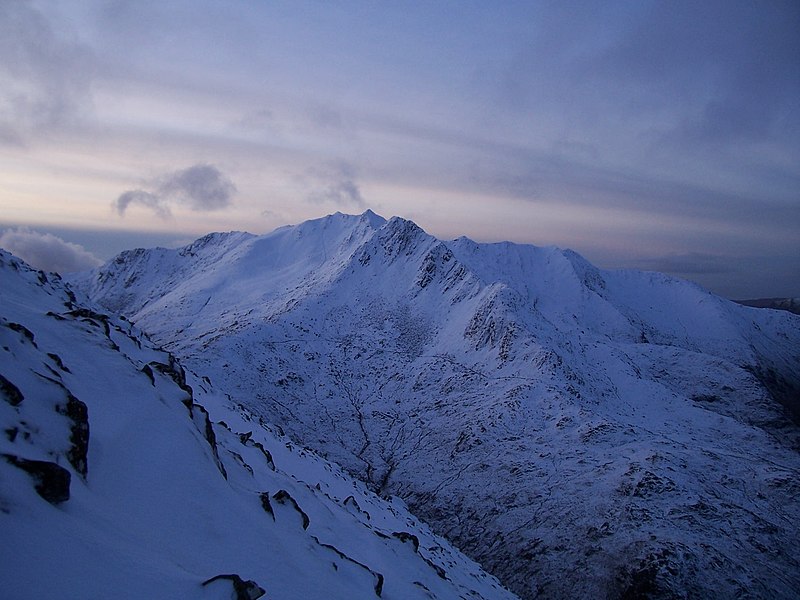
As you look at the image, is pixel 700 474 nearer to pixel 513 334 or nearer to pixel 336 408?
pixel 513 334

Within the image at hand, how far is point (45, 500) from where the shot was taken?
6121mm

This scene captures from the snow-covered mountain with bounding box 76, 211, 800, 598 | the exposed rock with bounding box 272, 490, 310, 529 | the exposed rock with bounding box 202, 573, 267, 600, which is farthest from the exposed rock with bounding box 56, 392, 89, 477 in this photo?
the snow-covered mountain with bounding box 76, 211, 800, 598

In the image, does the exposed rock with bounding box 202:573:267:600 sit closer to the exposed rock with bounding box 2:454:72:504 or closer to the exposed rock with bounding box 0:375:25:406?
the exposed rock with bounding box 2:454:72:504

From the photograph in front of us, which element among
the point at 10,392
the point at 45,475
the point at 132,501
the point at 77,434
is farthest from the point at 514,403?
the point at 45,475

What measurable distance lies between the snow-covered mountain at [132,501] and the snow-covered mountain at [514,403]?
20553 mm

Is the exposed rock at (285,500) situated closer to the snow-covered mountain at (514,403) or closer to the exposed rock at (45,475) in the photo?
the exposed rock at (45,475)

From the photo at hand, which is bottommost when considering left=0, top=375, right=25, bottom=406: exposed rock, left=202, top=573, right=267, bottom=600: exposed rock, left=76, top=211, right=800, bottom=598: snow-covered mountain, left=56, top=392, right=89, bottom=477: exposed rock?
left=76, top=211, right=800, bottom=598: snow-covered mountain

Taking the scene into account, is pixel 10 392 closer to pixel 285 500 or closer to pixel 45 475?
pixel 45 475

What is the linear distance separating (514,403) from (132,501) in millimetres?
44915

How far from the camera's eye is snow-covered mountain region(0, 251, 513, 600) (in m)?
5.60

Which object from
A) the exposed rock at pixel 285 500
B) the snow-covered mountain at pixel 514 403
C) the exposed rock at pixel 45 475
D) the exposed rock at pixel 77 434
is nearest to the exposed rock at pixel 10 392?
the exposed rock at pixel 77 434

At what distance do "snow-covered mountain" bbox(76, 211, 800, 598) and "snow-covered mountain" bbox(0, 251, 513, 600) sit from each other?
20.6 metres

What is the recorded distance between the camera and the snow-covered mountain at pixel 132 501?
18.4 ft

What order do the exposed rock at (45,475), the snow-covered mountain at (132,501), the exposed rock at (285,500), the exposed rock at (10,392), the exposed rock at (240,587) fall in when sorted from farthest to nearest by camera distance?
the exposed rock at (285,500) → the exposed rock at (10,392) → the exposed rock at (240,587) → the exposed rock at (45,475) → the snow-covered mountain at (132,501)
